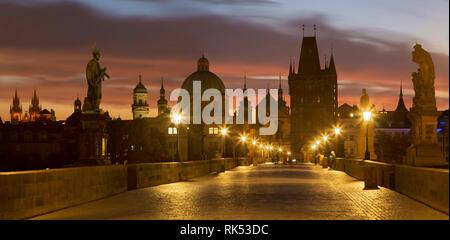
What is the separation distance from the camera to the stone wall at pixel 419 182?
15504 mm

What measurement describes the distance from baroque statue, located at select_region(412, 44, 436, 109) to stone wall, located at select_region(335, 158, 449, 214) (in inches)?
106

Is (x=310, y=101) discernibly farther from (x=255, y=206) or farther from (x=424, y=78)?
(x=255, y=206)

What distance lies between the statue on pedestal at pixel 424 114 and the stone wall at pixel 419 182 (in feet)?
3.52

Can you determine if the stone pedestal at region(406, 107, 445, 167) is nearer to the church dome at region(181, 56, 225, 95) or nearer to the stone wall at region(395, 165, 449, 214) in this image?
the stone wall at region(395, 165, 449, 214)

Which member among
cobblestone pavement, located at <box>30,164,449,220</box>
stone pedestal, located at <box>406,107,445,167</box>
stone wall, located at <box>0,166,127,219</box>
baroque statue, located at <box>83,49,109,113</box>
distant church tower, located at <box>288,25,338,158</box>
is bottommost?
cobblestone pavement, located at <box>30,164,449,220</box>

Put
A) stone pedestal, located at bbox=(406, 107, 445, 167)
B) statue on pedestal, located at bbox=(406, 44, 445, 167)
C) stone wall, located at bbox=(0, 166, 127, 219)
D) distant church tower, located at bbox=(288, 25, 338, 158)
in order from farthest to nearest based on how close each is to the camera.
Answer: distant church tower, located at bbox=(288, 25, 338, 158)
statue on pedestal, located at bbox=(406, 44, 445, 167)
stone pedestal, located at bbox=(406, 107, 445, 167)
stone wall, located at bbox=(0, 166, 127, 219)

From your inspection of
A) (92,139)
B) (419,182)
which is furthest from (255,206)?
(92,139)

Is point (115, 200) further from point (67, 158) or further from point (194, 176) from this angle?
point (67, 158)

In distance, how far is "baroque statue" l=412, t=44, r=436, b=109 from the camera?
79.6 ft

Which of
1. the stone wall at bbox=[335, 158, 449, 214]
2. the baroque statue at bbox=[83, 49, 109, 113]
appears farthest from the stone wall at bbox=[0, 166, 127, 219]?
the stone wall at bbox=[335, 158, 449, 214]

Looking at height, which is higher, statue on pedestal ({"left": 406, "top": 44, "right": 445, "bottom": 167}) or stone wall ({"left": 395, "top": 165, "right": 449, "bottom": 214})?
statue on pedestal ({"left": 406, "top": 44, "right": 445, "bottom": 167})

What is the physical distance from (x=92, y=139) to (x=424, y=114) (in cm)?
1224
